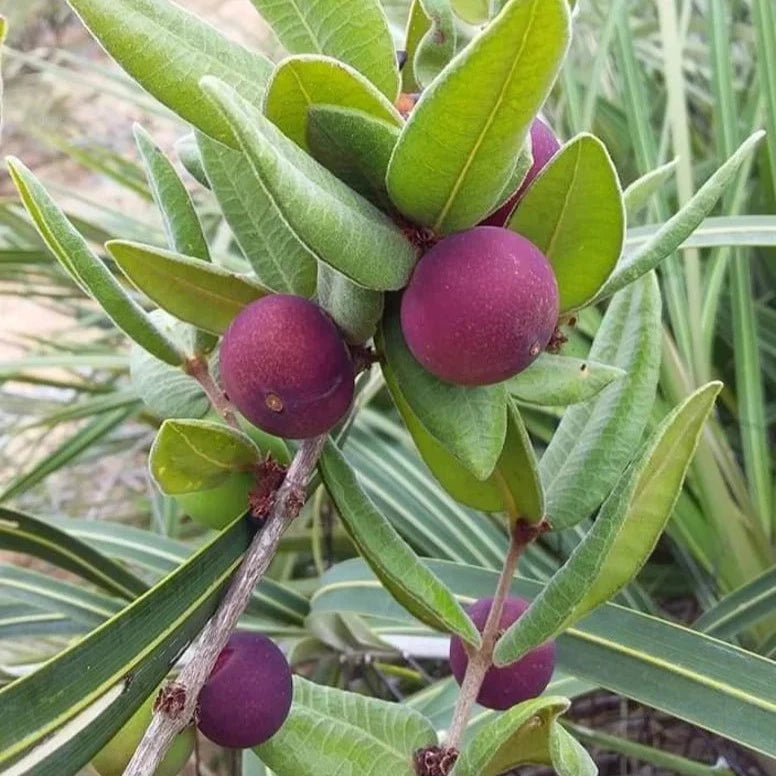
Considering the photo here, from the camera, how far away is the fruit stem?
0.27 m

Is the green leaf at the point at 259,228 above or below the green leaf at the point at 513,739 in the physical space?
above

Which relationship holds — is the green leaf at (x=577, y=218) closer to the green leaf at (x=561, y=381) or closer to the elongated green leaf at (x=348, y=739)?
the green leaf at (x=561, y=381)

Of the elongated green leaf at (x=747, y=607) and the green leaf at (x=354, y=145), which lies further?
the elongated green leaf at (x=747, y=607)

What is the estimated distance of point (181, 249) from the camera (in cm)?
31

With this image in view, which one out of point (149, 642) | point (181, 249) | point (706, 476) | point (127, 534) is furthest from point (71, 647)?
point (706, 476)

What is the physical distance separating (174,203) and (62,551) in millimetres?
227

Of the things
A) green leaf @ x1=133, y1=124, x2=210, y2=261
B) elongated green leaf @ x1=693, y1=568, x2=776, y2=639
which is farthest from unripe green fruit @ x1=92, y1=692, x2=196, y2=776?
elongated green leaf @ x1=693, y1=568, x2=776, y2=639

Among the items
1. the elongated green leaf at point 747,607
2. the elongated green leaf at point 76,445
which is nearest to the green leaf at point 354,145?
the elongated green leaf at point 747,607

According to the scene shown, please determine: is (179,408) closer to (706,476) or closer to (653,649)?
(653,649)

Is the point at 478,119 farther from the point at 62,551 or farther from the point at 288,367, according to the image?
the point at 62,551

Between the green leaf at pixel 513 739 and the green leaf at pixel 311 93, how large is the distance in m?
0.14

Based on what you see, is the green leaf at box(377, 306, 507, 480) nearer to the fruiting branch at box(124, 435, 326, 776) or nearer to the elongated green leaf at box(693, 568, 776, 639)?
the fruiting branch at box(124, 435, 326, 776)

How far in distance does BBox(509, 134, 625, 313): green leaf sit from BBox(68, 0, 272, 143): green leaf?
0.08 metres

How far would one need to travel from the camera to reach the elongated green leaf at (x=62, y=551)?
0.44 m
